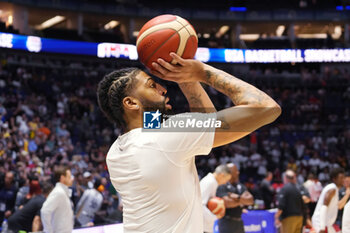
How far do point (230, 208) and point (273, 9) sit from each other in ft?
60.1

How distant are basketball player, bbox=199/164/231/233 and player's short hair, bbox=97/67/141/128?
14.0 feet

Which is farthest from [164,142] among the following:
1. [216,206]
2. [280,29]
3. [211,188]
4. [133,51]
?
[280,29]

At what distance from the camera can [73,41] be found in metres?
18.2

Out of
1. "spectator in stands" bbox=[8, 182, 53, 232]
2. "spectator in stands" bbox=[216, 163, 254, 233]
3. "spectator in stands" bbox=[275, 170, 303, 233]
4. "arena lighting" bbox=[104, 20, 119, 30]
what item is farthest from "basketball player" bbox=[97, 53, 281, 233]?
"arena lighting" bbox=[104, 20, 119, 30]

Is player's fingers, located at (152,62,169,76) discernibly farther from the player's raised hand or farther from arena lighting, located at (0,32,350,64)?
arena lighting, located at (0,32,350,64)

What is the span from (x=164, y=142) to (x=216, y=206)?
4445mm

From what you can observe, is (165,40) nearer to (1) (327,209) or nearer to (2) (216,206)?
(2) (216,206)

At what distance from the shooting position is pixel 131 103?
78.5 inches

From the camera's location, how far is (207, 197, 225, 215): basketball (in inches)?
241

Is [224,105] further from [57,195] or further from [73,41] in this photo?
[57,195]

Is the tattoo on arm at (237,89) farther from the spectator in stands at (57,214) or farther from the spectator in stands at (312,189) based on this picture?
the spectator in stands at (312,189)

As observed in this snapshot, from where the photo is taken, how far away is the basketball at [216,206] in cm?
613

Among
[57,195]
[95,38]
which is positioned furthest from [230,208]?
[95,38]

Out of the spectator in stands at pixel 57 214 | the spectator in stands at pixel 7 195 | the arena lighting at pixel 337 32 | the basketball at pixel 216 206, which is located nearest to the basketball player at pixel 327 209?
the basketball at pixel 216 206
